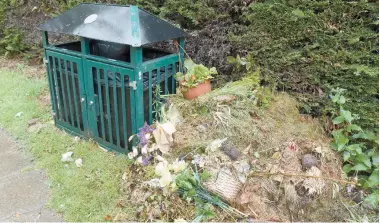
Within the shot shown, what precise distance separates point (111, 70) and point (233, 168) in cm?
136

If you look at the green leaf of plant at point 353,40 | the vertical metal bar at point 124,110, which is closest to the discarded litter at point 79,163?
the vertical metal bar at point 124,110

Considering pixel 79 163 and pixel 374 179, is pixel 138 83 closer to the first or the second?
pixel 79 163

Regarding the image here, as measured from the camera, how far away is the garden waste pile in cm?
235

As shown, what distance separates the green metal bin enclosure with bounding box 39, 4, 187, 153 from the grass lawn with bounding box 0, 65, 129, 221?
182mm

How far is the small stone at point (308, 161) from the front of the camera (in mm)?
2479

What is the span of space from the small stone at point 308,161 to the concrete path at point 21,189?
1.91 meters

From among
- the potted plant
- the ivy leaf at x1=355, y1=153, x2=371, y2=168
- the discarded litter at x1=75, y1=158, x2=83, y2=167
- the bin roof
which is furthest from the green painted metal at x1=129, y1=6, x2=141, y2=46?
the ivy leaf at x1=355, y1=153, x2=371, y2=168

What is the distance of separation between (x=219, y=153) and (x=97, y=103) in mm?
1353

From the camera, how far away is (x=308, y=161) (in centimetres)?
250

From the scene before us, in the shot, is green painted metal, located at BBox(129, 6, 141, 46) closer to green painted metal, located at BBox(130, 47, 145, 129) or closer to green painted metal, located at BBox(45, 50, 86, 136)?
green painted metal, located at BBox(130, 47, 145, 129)

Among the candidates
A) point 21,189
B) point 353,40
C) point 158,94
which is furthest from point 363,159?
point 21,189

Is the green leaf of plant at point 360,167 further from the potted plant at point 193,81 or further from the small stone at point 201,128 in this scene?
the potted plant at point 193,81

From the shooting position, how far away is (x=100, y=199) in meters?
2.63

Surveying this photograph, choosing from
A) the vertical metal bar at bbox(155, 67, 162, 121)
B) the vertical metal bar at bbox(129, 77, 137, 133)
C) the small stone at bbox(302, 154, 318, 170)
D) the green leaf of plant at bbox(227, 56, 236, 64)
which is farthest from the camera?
the green leaf of plant at bbox(227, 56, 236, 64)
